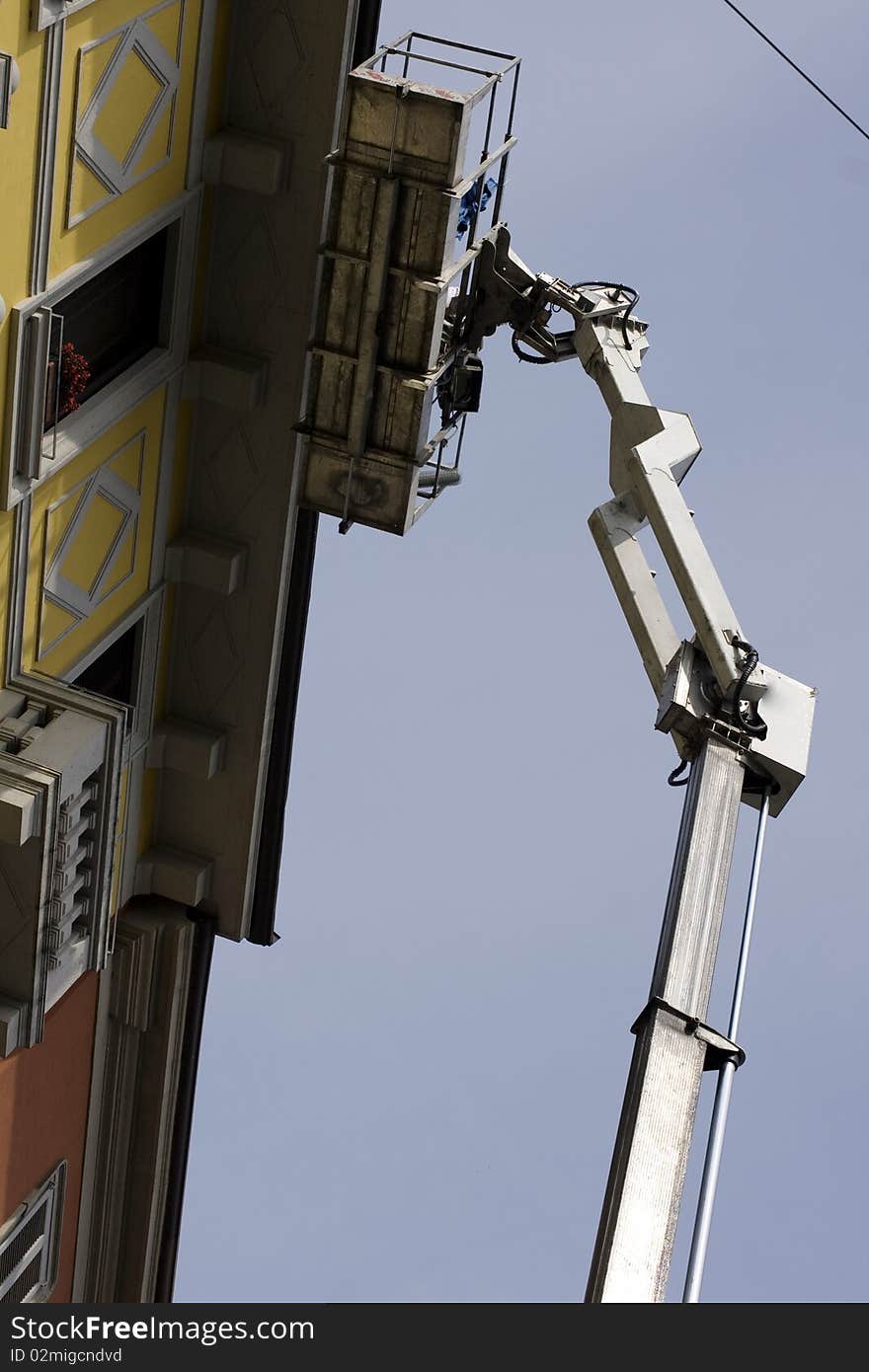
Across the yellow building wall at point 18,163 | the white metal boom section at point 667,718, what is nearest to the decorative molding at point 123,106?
the yellow building wall at point 18,163

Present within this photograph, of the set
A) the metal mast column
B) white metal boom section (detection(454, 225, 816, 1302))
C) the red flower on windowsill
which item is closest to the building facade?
the red flower on windowsill

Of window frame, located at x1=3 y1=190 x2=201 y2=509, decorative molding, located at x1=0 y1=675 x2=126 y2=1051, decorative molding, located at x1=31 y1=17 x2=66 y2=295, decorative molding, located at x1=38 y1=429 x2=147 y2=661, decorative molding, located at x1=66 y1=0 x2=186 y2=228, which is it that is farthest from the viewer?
decorative molding, located at x1=38 y1=429 x2=147 y2=661

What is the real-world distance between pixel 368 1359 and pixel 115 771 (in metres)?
4.93

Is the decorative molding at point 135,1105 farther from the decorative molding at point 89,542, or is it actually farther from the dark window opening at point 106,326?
the dark window opening at point 106,326

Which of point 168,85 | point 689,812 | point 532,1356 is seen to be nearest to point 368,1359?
point 532,1356

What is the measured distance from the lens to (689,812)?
512 inches

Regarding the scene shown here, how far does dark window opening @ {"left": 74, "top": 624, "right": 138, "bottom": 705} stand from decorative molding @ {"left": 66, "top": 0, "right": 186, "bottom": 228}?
13.1 ft

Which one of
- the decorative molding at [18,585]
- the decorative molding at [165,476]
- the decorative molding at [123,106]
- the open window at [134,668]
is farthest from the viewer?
the open window at [134,668]

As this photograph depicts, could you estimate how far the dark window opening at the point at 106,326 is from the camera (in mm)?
13441

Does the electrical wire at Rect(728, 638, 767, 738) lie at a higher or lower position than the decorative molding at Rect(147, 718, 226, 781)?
lower

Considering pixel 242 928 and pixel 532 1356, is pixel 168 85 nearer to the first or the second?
pixel 242 928

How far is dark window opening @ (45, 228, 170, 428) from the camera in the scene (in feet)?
44.1

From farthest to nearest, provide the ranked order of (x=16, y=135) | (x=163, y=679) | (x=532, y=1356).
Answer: (x=163, y=679)
(x=16, y=135)
(x=532, y=1356)

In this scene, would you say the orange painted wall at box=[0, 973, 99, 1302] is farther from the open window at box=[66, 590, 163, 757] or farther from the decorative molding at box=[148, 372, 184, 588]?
the decorative molding at box=[148, 372, 184, 588]
